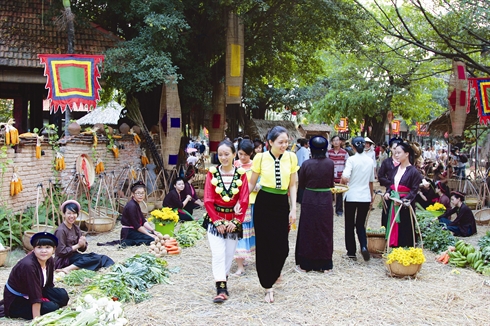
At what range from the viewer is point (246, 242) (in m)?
6.25

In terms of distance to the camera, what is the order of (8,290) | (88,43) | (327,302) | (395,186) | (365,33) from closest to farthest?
(8,290), (327,302), (395,186), (88,43), (365,33)

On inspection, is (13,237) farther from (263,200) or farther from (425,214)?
(425,214)

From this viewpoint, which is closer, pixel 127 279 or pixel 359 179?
pixel 127 279

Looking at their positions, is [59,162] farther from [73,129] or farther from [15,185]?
[15,185]

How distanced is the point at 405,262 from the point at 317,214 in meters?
1.14

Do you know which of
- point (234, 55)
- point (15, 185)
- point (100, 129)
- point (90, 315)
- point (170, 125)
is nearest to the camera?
point (90, 315)

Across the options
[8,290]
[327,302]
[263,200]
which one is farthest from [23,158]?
[327,302]

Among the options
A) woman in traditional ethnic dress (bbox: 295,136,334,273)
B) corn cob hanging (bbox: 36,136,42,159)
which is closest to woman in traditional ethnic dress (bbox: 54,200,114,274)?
woman in traditional ethnic dress (bbox: 295,136,334,273)

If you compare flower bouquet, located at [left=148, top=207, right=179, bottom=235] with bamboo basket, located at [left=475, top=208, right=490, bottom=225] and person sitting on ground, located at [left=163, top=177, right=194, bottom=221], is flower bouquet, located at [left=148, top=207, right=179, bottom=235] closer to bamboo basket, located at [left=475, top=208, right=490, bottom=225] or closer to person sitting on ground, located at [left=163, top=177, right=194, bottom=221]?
person sitting on ground, located at [left=163, top=177, right=194, bottom=221]

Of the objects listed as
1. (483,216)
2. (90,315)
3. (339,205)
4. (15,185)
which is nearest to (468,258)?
(483,216)

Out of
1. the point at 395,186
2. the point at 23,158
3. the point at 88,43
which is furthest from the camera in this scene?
the point at 88,43

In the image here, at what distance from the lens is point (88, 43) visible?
12688 mm

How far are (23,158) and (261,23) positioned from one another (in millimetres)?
8347

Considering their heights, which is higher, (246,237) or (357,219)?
(357,219)
